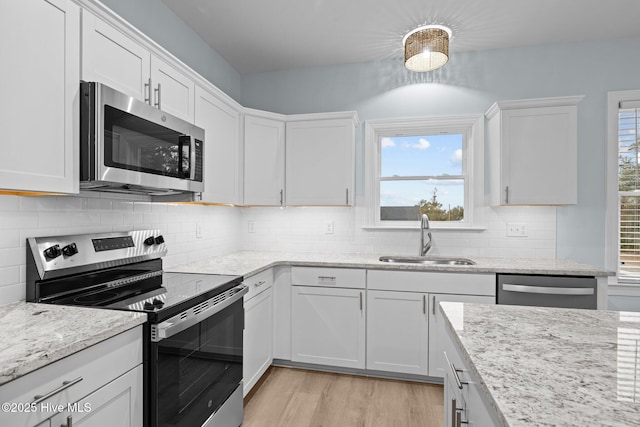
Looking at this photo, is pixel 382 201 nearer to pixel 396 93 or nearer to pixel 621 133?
pixel 396 93

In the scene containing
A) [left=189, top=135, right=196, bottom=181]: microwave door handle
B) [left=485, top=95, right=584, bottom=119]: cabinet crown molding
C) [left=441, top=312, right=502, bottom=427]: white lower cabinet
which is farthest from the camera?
[left=485, top=95, right=584, bottom=119]: cabinet crown molding

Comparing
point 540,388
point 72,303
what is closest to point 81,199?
point 72,303

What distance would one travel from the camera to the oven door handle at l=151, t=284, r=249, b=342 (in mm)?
1313

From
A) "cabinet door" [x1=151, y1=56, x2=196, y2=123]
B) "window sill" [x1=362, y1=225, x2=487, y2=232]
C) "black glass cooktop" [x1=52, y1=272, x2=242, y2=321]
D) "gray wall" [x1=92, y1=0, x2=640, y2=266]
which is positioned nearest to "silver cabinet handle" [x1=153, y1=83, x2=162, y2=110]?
"cabinet door" [x1=151, y1=56, x2=196, y2=123]

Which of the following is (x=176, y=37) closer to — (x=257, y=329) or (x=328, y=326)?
(x=257, y=329)

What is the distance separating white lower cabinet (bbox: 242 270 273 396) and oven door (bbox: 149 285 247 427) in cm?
23

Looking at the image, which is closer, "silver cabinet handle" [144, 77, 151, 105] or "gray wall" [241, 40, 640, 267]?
"silver cabinet handle" [144, 77, 151, 105]

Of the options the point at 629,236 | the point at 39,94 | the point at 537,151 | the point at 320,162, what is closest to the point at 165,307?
the point at 39,94

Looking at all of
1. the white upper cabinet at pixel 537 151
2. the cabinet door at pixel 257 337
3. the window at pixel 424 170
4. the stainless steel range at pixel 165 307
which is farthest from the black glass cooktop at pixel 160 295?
the white upper cabinet at pixel 537 151

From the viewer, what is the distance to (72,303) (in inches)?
57.1

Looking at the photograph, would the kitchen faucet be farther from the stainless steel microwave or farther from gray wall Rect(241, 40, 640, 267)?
the stainless steel microwave

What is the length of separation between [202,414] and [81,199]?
1.22 m

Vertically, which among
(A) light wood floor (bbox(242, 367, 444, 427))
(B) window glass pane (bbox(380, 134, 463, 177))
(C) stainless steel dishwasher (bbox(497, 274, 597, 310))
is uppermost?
(B) window glass pane (bbox(380, 134, 463, 177))

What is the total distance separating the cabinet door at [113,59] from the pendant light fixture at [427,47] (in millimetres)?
1790
